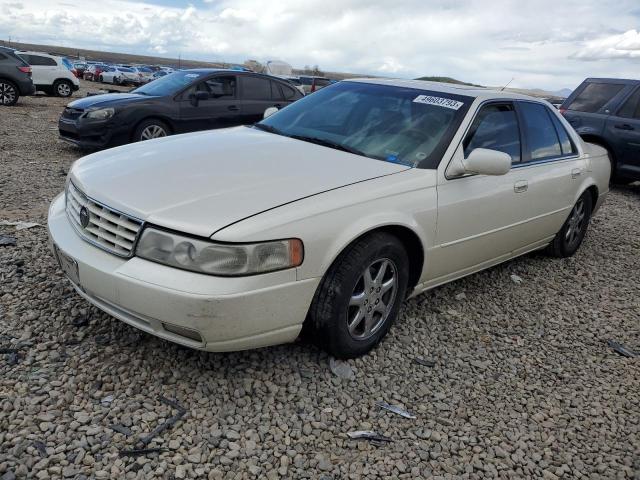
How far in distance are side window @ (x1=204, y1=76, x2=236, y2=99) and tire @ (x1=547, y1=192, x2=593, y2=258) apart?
5758 mm

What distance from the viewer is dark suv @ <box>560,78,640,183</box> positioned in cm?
870

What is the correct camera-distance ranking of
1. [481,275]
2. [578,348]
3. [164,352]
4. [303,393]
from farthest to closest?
1. [481,275]
2. [578,348]
3. [164,352]
4. [303,393]

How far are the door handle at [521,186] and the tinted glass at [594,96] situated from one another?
20.4ft

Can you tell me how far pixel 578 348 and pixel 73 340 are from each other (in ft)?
10.3

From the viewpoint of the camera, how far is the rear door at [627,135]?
8.63m

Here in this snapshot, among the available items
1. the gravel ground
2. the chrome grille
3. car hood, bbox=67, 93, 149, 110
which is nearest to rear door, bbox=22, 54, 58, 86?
car hood, bbox=67, 93, 149, 110

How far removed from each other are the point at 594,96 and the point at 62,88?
711 inches

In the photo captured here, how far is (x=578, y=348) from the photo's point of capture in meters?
3.63

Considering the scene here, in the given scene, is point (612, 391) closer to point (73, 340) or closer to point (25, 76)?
point (73, 340)

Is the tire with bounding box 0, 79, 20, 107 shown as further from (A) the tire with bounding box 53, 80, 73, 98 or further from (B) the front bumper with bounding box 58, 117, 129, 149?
(B) the front bumper with bounding box 58, 117, 129, 149

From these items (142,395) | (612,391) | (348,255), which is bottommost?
(612,391)

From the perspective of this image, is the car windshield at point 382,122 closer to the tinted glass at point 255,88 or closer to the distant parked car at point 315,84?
the distant parked car at point 315,84

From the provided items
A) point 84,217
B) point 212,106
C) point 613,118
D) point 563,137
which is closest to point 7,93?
point 212,106

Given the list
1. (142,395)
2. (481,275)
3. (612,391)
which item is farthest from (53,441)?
(481,275)
